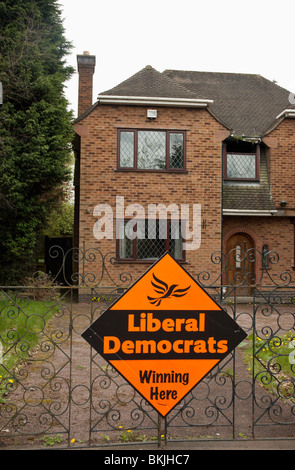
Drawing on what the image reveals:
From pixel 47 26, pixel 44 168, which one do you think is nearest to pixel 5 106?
pixel 44 168

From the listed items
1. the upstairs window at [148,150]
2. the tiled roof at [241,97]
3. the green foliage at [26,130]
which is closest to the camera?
the green foliage at [26,130]

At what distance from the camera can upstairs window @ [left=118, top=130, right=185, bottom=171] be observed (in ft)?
47.3

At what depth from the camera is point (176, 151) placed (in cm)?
1464

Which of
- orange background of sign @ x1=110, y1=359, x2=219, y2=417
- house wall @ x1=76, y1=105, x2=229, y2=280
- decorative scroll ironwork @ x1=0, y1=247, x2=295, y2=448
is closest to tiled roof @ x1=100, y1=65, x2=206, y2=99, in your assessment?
house wall @ x1=76, y1=105, x2=229, y2=280

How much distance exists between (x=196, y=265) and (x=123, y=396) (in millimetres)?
9244

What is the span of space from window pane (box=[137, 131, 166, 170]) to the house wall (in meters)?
0.23

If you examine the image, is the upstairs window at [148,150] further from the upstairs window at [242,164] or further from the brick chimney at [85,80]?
the brick chimney at [85,80]

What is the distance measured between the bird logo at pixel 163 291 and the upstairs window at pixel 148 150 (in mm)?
10663

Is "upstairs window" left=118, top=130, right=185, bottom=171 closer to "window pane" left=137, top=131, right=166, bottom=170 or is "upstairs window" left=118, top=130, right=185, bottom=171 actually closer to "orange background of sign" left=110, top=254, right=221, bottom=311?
"window pane" left=137, top=131, right=166, bottom=170

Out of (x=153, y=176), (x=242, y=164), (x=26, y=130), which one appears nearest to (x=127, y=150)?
(x=153, y=176)

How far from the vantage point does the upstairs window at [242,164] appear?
15.7 meters

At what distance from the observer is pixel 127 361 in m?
3.95

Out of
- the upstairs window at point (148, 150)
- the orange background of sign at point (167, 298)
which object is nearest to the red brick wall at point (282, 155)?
the upstairs window at point (148, 150)

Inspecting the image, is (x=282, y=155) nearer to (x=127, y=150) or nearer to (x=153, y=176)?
(x=153, y=176)
